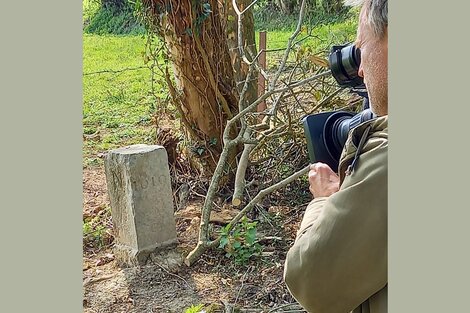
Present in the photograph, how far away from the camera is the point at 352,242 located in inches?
33.1

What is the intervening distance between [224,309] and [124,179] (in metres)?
0.72

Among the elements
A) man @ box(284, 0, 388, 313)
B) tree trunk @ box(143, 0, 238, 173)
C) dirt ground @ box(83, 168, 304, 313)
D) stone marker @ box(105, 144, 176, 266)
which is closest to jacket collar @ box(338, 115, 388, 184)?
man @ box(284, 0, 388, 313)

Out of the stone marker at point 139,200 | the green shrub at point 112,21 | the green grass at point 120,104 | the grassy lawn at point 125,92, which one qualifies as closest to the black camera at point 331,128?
the green shrub at point 112,21

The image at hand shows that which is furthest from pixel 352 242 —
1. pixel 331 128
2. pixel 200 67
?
pixel 200 67

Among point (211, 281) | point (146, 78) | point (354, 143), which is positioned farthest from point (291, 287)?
point (146, 78)

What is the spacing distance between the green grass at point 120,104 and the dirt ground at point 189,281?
0.78 metres

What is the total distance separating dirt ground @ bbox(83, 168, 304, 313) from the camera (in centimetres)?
260

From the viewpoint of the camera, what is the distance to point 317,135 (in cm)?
104

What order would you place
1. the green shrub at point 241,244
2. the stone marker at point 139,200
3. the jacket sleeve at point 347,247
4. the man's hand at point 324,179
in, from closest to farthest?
the jacket sleeve at point 347,247 → the man's hand at point 324,179 → the stone marker at point 139,200 → the green shrub at point 241,244

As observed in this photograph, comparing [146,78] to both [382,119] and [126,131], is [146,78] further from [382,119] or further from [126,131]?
[382,119]

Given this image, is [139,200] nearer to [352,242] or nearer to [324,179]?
[324,179]

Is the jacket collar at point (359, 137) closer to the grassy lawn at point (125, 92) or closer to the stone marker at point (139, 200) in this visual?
the stone marker at point (139, 200)

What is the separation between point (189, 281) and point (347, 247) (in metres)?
2.00

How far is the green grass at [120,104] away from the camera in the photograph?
3.23 meters
